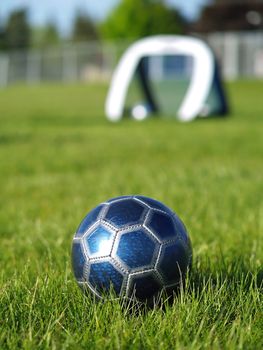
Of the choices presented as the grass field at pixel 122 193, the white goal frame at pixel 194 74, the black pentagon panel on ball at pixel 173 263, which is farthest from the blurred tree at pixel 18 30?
the black pentagon panel on ball at pixel 173 263

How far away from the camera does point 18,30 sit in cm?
9750

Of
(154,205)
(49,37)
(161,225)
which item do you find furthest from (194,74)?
(49,37)

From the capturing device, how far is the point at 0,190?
673 cm

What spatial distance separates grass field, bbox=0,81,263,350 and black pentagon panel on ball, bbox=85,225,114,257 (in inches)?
8.4

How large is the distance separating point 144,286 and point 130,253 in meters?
0.16

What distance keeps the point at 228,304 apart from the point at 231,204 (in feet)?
10.3

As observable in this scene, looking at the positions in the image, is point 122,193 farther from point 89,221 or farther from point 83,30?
point 83,30

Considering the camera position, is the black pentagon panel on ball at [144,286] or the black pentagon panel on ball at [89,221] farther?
the black pentagon panel on ball at [89,221]

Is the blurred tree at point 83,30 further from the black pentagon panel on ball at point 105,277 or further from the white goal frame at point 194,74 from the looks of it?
the black pentagon panel on ball at point 105,277

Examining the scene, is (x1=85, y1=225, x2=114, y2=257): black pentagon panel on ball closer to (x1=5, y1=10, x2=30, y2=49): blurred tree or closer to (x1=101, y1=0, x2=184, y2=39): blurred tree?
(x1=101, y1=0, x2=184, y2=39): blurred tree

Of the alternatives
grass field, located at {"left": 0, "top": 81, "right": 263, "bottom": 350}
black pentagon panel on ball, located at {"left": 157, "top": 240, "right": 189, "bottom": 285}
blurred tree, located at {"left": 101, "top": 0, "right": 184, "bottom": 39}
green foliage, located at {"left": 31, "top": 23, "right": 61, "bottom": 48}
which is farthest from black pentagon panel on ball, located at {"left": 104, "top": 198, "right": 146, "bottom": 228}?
green foliage, located at {"left": 31, "top": 23, "right": 61, "bottom": 48}

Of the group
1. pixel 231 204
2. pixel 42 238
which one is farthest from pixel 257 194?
pixel 42 238

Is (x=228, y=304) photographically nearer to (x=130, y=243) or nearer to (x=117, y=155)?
(x=130, y=243)

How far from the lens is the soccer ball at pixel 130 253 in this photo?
105 inches
